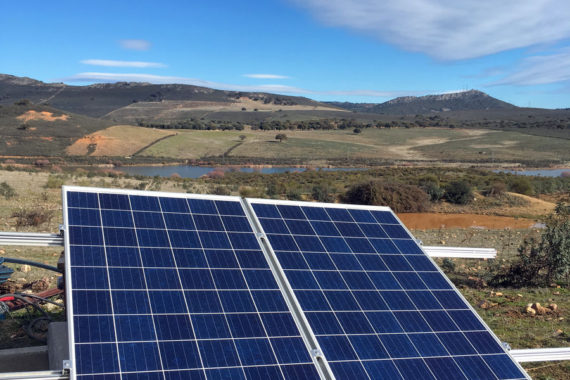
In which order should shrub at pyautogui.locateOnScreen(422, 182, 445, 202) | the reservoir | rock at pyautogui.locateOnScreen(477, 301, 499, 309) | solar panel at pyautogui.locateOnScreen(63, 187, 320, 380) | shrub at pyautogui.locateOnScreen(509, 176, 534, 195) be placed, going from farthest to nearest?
the reservoir, shrub at pyautogui.locateOnScreen(509, 176, 534, 195), shrub at pyautogui.locateOnScreen(422, 182, 445, 202), rock at pyautogui.locateOnScreen(477, 301, 499, 309), solar panel at pyautogui.locateOnScreen(63, 187, 320, 380)

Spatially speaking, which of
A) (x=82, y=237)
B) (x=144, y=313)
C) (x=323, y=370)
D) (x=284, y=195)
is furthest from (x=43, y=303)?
(x=284, y=195)

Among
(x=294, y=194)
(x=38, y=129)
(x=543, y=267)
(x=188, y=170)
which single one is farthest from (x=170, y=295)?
(x=38, y=129)

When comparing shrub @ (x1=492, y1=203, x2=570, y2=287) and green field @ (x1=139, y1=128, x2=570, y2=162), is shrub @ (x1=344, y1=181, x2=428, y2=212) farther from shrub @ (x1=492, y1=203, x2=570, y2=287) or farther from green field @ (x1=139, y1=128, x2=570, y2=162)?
green field @ (x1=139, y1=128, x2=570, y2=162)

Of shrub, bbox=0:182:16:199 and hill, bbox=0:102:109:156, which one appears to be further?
hill, bbox=0:102:109:156

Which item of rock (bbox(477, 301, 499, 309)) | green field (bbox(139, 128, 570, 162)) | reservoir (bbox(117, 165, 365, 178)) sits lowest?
reservoir (bbox(117, 165, 365, 178))

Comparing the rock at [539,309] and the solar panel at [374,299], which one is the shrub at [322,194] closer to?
A: the rock at [539,309]

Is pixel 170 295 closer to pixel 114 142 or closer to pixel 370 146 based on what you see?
pixel 114 142

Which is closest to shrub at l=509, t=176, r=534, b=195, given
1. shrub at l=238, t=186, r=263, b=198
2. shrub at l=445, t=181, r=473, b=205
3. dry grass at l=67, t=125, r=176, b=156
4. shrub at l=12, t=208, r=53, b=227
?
shrub at l=445, t=181, r=473, b=205
